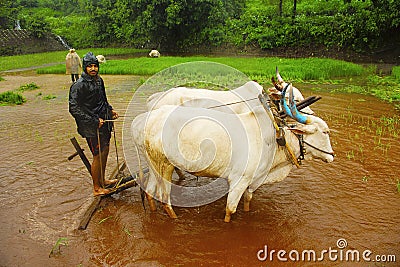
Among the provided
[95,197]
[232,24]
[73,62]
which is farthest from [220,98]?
[232,24]

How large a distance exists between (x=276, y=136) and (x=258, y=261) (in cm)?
150

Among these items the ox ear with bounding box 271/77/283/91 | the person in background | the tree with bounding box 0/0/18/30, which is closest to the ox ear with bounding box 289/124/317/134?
the ox ear with bounding box 271/77/283/91

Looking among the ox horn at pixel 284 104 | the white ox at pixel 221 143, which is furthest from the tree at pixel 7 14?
the ox horn at pixel 284 104

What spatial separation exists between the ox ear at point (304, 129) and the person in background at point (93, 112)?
2517 mm

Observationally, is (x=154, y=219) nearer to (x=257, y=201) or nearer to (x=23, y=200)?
(x=257, y=201)

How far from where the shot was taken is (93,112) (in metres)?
4.85

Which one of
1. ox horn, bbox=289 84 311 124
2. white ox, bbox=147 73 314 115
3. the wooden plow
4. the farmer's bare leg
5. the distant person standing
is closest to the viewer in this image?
ox horn, bbox=289 84 311 124

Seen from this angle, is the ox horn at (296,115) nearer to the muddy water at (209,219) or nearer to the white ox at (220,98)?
the white ox at (220,98)

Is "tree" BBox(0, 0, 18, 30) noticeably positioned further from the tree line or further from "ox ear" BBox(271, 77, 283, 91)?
"ox ear" BBox(271, 77, 283, 91)

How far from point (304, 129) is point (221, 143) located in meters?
1.04

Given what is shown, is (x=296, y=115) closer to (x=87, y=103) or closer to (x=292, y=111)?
(x=292, y=111)

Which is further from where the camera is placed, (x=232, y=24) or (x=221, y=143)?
(x=232, y=24)

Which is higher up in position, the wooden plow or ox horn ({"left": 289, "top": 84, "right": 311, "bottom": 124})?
ox horn ({"left": 289, "top": 84, "right": 311, "bottom": 124})

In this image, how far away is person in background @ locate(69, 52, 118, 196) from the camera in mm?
4645
